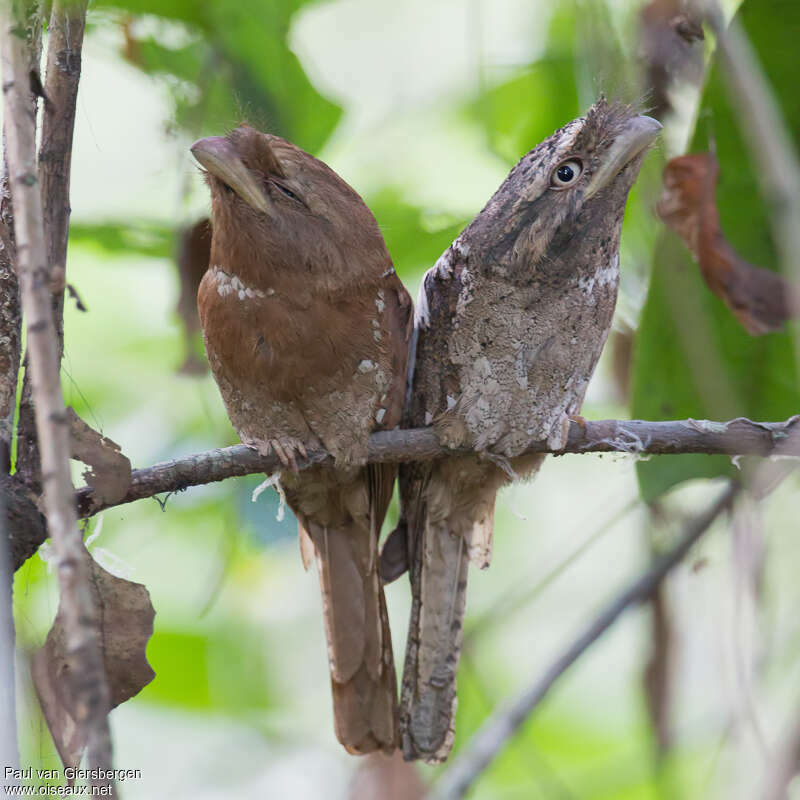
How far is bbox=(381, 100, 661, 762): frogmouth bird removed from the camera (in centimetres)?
246

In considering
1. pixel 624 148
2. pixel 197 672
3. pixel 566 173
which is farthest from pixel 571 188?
pixel 197 672

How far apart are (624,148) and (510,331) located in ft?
1.73

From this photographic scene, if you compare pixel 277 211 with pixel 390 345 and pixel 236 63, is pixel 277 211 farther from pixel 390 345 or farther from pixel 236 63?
pixel 236 63

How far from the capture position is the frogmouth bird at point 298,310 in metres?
2.38

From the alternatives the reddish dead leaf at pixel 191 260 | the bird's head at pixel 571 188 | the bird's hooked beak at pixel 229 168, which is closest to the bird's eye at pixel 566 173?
the bird's head at pixel 571 188

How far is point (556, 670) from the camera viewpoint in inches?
112

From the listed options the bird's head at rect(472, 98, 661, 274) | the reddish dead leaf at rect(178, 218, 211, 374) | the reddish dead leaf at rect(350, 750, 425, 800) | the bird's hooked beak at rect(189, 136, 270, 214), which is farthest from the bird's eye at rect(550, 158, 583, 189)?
the reddish dead leaf at rect(350, 750, 425, 800)

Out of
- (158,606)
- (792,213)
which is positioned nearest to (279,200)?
(792,213)

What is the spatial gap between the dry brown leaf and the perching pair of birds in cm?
63

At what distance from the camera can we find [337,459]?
99.1 inches

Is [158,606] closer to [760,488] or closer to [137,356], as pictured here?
[137,356]

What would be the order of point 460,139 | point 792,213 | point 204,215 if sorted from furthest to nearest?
point 460,139 < point 204,215 < point 792,213

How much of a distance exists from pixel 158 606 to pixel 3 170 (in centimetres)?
326

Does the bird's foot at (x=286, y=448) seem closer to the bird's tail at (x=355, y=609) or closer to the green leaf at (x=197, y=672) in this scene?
the bird's tail at (x=355, y=609)
